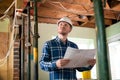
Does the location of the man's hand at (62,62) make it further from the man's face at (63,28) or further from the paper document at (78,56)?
the man's face at (63,28)

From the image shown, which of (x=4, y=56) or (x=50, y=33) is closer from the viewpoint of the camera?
(x=4, y=56)

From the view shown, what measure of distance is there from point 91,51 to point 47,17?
225 cm

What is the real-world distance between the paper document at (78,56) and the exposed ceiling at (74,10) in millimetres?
1360

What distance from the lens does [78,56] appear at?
1.58m

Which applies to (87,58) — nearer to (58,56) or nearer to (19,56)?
(58,56)

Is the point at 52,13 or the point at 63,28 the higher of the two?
the point at 52,13

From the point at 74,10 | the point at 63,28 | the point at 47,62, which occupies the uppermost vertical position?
the point at 74,10

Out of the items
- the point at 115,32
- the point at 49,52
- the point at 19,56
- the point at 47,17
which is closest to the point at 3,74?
the point at 19,56

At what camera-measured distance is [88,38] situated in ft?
14.0

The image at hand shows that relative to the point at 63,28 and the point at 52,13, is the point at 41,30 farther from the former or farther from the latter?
the point at 63,28

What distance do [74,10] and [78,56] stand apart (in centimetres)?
191

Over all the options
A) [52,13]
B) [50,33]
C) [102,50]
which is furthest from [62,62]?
[50,33]

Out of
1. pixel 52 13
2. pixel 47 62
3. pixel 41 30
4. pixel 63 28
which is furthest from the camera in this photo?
pixel 41 30

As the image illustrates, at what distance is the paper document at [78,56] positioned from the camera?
152 centimetres
